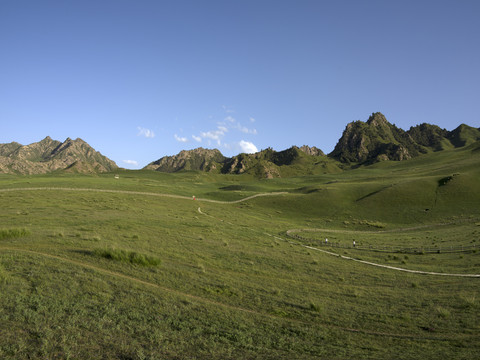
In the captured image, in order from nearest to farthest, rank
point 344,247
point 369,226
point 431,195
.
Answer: point 344,247 < point 369,226 < point 431,195

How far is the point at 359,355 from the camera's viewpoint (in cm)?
1091

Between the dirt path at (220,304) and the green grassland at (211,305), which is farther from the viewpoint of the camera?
the dirt path at (220,304)

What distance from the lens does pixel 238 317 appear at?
525 inches

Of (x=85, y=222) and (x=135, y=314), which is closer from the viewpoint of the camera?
(x=135, y=314)

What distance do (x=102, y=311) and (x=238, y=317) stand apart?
5.87m

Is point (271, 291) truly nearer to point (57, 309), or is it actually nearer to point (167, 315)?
point (167, 315)

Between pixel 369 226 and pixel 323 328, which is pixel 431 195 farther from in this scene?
pixel 323 328

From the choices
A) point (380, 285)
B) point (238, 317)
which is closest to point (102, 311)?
point (238, 317)

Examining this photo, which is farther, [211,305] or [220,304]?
[220,304]

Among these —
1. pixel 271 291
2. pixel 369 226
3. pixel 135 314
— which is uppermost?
pixel 135 314

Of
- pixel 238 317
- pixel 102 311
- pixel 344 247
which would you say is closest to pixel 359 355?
pixel 238 317

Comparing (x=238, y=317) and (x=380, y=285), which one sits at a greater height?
(x=238, y=317)

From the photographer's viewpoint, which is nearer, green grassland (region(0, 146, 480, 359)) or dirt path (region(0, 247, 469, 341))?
green grassland (region(0, 146, 480, 359))

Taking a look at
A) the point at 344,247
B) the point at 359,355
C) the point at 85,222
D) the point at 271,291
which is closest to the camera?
the point at 359,355
